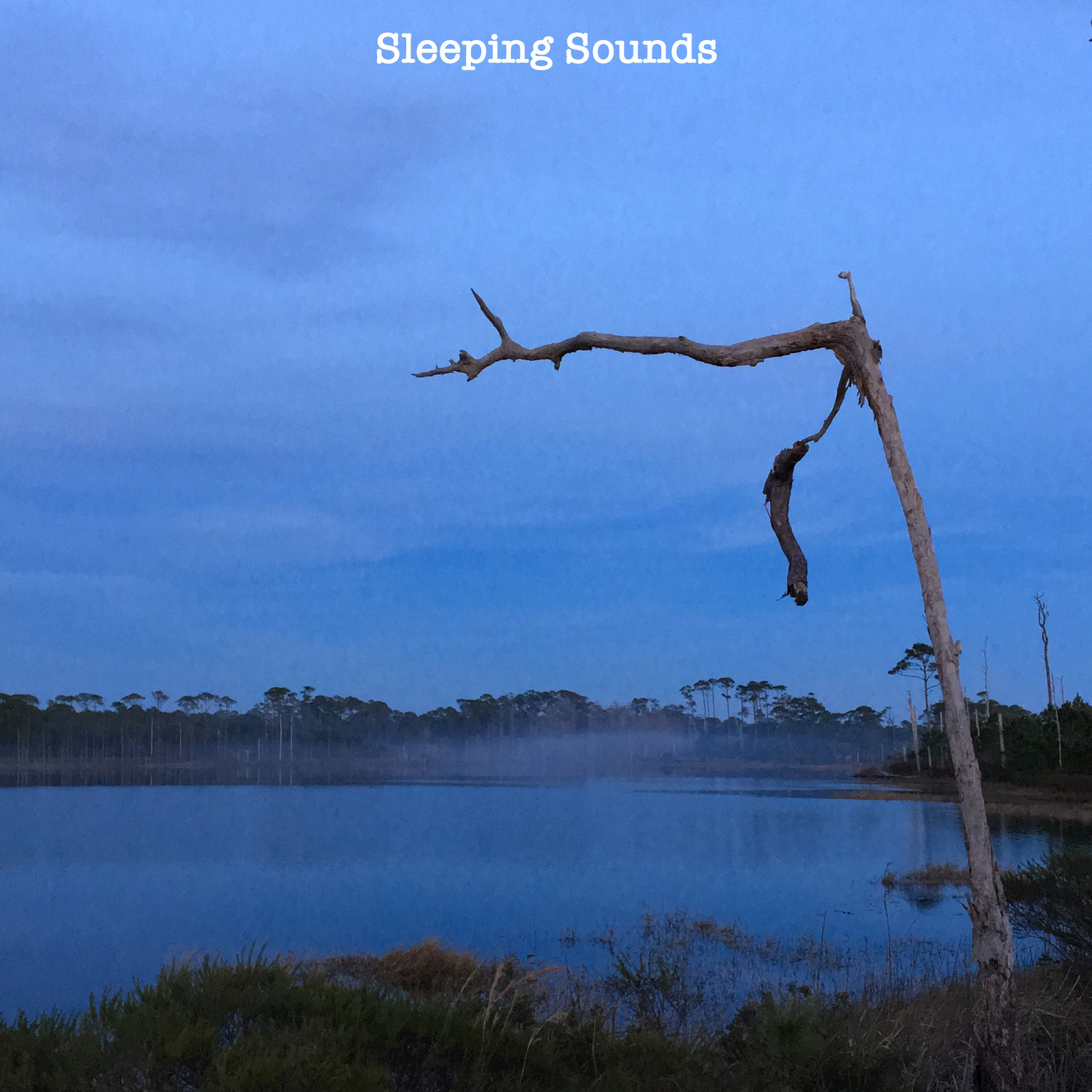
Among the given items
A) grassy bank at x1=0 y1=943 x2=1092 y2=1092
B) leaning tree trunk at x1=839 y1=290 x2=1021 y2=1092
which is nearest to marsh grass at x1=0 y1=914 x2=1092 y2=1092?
grassy bank at x1=0 y1=943 x2=1092 y2=1092

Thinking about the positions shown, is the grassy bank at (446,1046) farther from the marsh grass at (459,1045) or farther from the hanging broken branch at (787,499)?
the hanging broken branch at (787,499)

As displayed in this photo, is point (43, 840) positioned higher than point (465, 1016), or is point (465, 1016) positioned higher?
point (465, 1016)

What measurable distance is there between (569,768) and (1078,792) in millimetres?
150846

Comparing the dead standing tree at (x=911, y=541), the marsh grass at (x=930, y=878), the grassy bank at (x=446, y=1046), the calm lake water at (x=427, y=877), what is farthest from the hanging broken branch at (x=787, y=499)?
the marsh grass at (x=930, y=878)

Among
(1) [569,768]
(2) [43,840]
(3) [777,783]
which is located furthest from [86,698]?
(2) [43,840]

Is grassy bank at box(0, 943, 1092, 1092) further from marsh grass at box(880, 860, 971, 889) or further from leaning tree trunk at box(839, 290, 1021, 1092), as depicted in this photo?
marsh grass at box(880, 860, 971, 889)

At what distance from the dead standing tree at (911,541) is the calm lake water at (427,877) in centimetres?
722

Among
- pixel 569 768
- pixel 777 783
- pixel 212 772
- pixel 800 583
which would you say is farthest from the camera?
pixel 569 768

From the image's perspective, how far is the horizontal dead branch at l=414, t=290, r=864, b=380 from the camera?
851cm

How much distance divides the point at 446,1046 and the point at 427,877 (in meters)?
32.4

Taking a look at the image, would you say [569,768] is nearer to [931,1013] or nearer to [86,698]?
[86,698]

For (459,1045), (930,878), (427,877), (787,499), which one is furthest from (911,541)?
(427,877)

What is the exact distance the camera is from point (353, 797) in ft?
306

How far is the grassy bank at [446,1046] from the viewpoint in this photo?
545 centimetres
